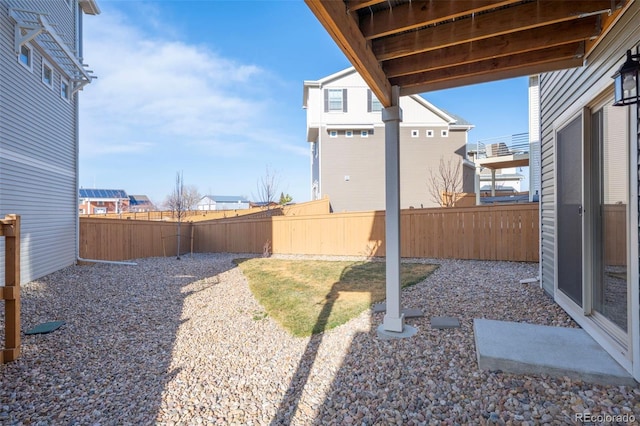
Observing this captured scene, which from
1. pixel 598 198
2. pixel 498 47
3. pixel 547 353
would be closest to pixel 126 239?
pixel 498 47

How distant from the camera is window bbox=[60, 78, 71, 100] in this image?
8234 mm

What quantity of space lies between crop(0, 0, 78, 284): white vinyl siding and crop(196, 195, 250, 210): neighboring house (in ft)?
128

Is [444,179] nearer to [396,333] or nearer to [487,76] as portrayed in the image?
[487,76]

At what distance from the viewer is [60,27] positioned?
791 cm

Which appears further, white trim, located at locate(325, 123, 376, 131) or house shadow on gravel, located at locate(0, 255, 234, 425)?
white trim, located at locate(325, 123, 376, 131)

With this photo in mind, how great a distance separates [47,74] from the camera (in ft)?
24.9

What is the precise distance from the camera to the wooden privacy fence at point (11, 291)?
10.8 feet

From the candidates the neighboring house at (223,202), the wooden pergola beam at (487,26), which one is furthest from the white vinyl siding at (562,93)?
the neighboring house at (223,202)

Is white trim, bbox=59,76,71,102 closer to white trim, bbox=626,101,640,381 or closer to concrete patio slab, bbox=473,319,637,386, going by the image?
concrete patio slab, bbox=473,319,637,386

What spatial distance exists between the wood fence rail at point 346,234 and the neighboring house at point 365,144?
526 centimetres

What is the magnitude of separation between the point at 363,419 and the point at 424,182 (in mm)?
15867

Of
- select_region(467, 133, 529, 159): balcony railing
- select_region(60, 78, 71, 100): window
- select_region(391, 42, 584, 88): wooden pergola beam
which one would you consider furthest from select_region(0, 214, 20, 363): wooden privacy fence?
select_region(467, 133, 529, 159): balcony railing

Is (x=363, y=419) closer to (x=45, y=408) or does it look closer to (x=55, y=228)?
(x=45, y=408)

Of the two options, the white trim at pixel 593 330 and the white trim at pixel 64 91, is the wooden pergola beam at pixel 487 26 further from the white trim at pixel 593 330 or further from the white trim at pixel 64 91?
the white trim at pixel 64 91
